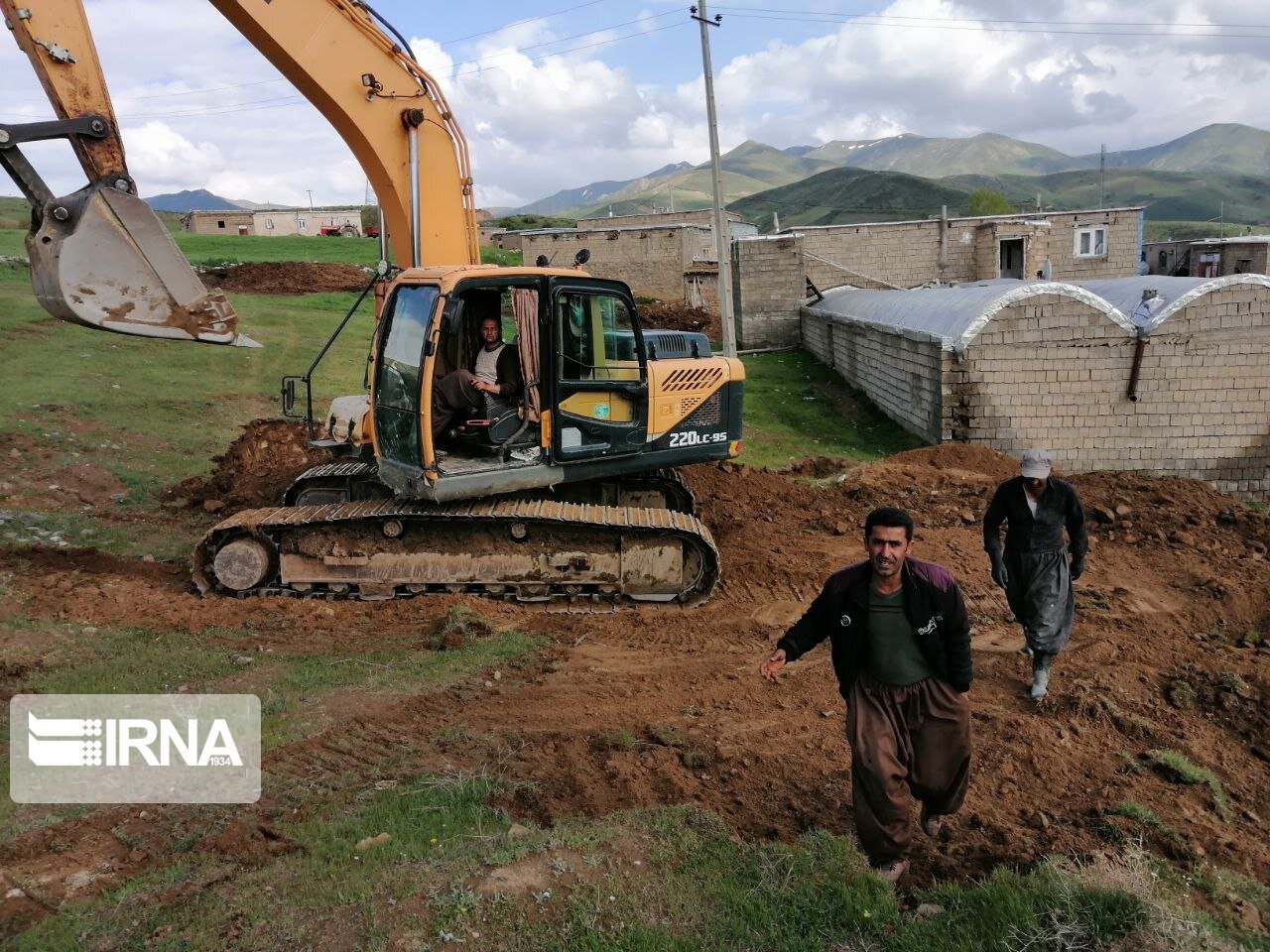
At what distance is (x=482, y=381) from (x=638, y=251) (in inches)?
1103

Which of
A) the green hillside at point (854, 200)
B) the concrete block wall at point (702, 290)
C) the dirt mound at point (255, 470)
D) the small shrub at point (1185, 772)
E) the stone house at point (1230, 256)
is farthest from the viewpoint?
the green hillside at point (854, 200)

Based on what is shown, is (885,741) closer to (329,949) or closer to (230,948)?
(329,949)

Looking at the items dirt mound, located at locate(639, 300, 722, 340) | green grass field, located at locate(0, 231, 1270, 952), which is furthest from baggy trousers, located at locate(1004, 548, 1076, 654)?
dirt mound, located at locate(639, 300, 722, 340)

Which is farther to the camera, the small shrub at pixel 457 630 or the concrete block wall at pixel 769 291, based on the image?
the concrete block wall at pixel 769 291

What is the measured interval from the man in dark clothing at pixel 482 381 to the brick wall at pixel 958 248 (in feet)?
73.8

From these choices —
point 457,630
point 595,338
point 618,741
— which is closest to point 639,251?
Result: point 595,338

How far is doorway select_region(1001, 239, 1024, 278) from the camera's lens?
29.1 m

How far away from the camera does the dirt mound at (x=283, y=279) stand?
26.1 meters

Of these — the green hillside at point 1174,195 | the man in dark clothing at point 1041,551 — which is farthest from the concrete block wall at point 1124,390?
the green hillside at point 1174,195

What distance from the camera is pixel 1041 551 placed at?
19.4ft

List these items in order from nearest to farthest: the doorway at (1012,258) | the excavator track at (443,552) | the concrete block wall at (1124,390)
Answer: the excavator track at (443,552), the concrete block wall at (1124,390), the doorway at (1012,258)

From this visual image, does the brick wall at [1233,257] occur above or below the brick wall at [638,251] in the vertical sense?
below

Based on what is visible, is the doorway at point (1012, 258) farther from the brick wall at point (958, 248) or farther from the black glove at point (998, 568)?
the black glove at point (998, 568)

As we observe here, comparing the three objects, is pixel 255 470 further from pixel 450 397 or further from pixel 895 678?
pixel 895 678
